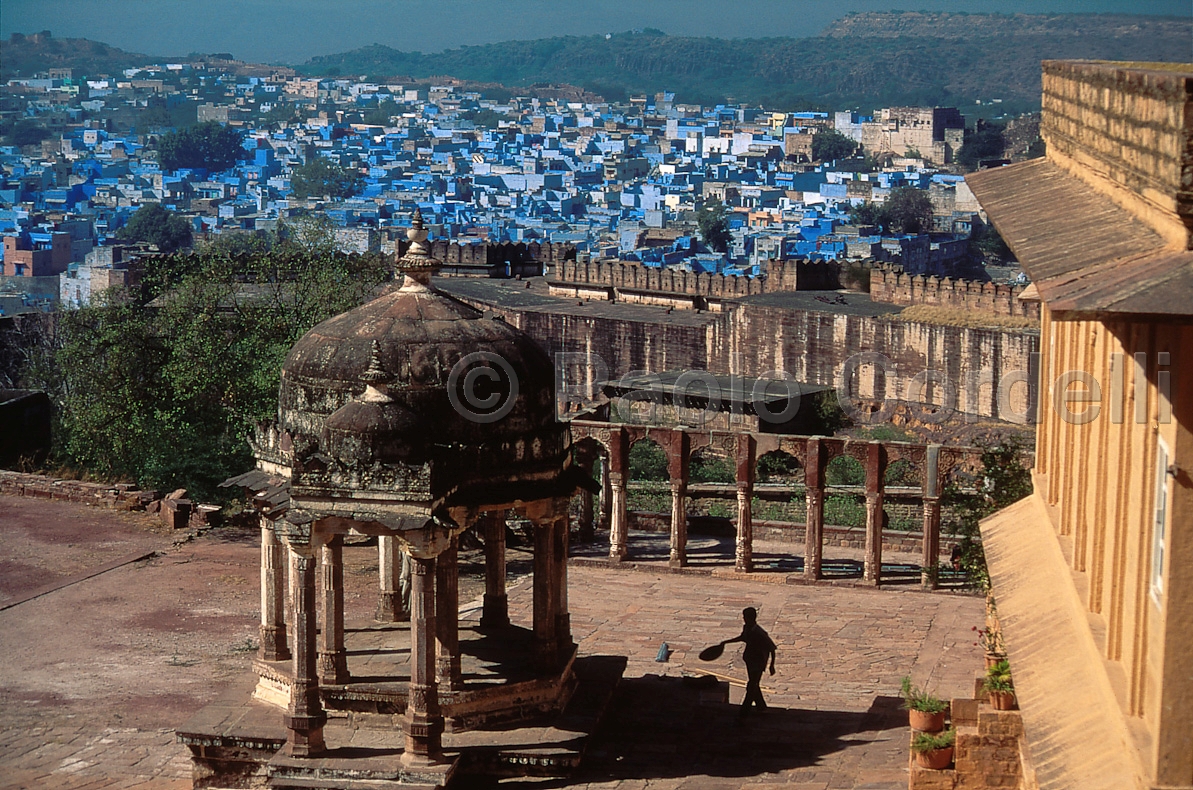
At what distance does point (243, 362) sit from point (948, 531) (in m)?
8.90

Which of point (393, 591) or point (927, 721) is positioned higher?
point (393, 591)

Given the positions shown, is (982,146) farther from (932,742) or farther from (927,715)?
(932,742)

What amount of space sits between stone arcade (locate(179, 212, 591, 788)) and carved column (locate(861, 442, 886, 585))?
7729 mm

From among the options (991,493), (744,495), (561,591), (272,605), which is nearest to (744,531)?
(744,495)

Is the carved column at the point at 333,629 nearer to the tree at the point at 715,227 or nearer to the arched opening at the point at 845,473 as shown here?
the arched opening at the point at 845,473

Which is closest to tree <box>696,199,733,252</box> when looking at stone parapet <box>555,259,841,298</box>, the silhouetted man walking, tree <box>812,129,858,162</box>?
tree <box>812,129,858,162</box>

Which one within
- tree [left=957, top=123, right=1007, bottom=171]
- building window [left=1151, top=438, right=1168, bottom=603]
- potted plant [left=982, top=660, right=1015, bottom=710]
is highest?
A: tree [left=957, top=123, right=1007, bottom=171]

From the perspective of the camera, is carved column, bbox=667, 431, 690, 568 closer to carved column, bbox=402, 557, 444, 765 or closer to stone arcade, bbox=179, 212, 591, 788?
stone arcade, bbox=179, 212, 591, 788

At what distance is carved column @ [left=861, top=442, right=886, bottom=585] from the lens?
18.2 m

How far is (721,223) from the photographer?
87.8 m

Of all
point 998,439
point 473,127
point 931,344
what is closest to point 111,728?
point 998,439

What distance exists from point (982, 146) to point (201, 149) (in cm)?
6968

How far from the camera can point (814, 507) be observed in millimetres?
18359

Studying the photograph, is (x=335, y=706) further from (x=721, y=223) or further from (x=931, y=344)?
(x=721, y=223)
